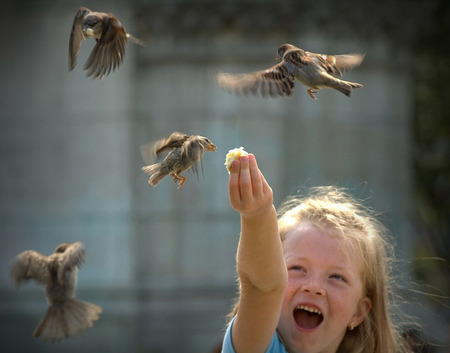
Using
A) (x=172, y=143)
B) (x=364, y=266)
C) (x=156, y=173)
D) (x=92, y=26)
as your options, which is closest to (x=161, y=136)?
(x=364, y=266)

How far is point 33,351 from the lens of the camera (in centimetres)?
812

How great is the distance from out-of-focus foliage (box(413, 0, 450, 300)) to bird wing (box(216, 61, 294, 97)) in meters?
7.03

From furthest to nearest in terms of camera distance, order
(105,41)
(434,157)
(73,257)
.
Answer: (434,157), (73,257), (105,41)

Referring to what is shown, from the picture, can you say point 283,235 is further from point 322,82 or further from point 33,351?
point 33,351

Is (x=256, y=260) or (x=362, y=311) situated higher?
(x=256, y=260)

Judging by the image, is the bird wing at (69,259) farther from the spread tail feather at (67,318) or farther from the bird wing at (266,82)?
the bird wing at (266,82)

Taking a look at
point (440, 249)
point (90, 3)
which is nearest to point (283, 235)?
point (90, 3)

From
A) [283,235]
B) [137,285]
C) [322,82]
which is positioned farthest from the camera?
[137,285]

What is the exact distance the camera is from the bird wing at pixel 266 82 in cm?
257

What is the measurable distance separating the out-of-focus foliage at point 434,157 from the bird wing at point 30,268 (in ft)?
22.8

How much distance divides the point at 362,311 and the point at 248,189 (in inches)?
43.4

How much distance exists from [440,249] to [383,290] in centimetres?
751

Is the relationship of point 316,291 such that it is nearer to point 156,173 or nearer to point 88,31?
point 156,173

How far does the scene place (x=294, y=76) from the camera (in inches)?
99.6
